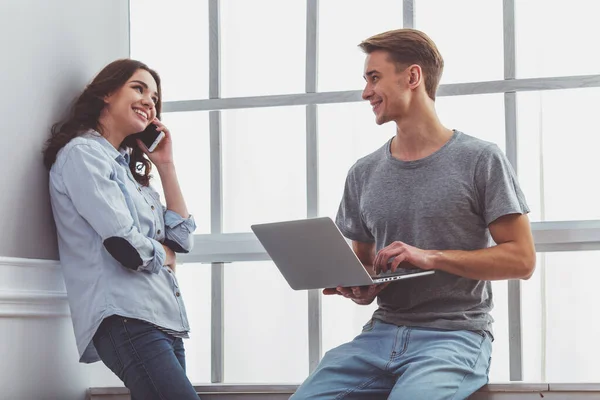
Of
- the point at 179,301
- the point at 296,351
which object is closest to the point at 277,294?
the point at 296,351

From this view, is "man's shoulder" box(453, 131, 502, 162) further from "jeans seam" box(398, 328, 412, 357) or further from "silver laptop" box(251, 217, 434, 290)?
"jeans seam" box(398, 328, 412, 357)

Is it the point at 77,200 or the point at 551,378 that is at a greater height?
the point at 77,200

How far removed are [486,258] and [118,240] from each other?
1.00 m

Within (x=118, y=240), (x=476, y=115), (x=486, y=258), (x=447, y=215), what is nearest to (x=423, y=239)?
(x=447, y=215)

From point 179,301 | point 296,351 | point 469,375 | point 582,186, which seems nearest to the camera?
point 469,375

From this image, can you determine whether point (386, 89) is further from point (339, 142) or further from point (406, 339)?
point (406, 339)

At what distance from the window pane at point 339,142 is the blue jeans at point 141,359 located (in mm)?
812

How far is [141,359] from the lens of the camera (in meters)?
2.18

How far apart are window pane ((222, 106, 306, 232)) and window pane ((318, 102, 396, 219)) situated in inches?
2.8

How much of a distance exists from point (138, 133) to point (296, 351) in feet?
3.02

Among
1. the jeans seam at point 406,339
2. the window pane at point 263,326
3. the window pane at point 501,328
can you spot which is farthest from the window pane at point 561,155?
the window pane at point 263,326

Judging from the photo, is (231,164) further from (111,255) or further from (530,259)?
(530,259)

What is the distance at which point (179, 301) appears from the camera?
241 centimetres

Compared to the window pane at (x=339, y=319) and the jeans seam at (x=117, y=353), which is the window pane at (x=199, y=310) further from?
the jeans seam at (x=117, y=353)
